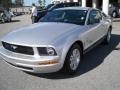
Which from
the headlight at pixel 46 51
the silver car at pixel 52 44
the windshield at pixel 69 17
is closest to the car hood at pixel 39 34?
the silver car at pixel 52 44

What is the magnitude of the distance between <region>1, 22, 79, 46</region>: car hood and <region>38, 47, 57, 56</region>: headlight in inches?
4.4

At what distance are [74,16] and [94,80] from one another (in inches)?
83.7

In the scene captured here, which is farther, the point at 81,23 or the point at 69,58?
the point at 81,23

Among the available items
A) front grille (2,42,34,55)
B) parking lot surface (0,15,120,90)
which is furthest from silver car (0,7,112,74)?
parking lot surface (0,15,120,90)

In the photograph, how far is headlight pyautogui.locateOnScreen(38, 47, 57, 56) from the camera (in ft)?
15.5

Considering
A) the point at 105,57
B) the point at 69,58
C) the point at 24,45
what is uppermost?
the point at 24,45

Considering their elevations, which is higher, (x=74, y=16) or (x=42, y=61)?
(x=74, y=16)

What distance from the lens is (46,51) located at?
4727 mm

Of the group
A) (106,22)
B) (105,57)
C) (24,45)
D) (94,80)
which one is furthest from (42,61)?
(106,22)

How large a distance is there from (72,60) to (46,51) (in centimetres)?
86

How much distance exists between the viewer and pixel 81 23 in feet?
20.1

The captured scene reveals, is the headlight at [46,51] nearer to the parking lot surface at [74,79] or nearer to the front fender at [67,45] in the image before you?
the front fender at [67,45]

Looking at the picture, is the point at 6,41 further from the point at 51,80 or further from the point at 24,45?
the point at 51,80

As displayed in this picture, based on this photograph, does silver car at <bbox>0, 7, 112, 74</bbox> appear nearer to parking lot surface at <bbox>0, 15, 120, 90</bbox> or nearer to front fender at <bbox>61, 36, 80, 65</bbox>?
front fender at <bbox>61, 36, 80, 65</bbox>
